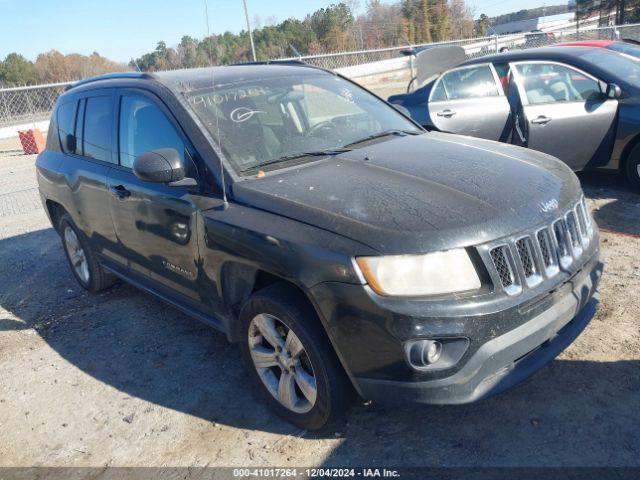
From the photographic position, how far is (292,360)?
9.54 ft

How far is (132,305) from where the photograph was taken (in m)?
5.01

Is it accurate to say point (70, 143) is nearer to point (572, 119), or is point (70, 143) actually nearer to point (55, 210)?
point (55, 210)

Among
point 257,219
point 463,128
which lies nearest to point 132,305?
point 257,219

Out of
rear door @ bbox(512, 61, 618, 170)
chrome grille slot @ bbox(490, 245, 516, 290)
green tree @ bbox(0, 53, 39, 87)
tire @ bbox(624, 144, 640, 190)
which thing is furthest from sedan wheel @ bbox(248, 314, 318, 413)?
green tree @ bbox(0, 53, 39, 87)

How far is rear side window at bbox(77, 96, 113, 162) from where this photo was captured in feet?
13.9

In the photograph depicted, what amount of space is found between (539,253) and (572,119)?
13.4 ft

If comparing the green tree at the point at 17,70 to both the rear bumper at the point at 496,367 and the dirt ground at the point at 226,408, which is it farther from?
the rear bumper at the point at 496,367

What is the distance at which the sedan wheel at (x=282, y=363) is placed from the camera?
2.86 m

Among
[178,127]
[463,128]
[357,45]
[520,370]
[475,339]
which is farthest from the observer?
[357,45]

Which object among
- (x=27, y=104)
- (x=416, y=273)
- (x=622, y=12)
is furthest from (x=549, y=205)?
(x=622, y=12)

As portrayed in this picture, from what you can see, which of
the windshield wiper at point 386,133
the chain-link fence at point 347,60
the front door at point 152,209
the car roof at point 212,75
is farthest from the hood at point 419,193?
the chain-link fence at point 347,60

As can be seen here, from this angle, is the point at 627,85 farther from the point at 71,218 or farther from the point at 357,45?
the point at 357,45

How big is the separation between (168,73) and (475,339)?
2.72 m

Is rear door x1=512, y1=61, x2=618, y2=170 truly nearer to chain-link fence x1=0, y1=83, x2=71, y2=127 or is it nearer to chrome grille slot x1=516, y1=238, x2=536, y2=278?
chrome grille slot x1=516, y1=238, x2=536, y2=278
